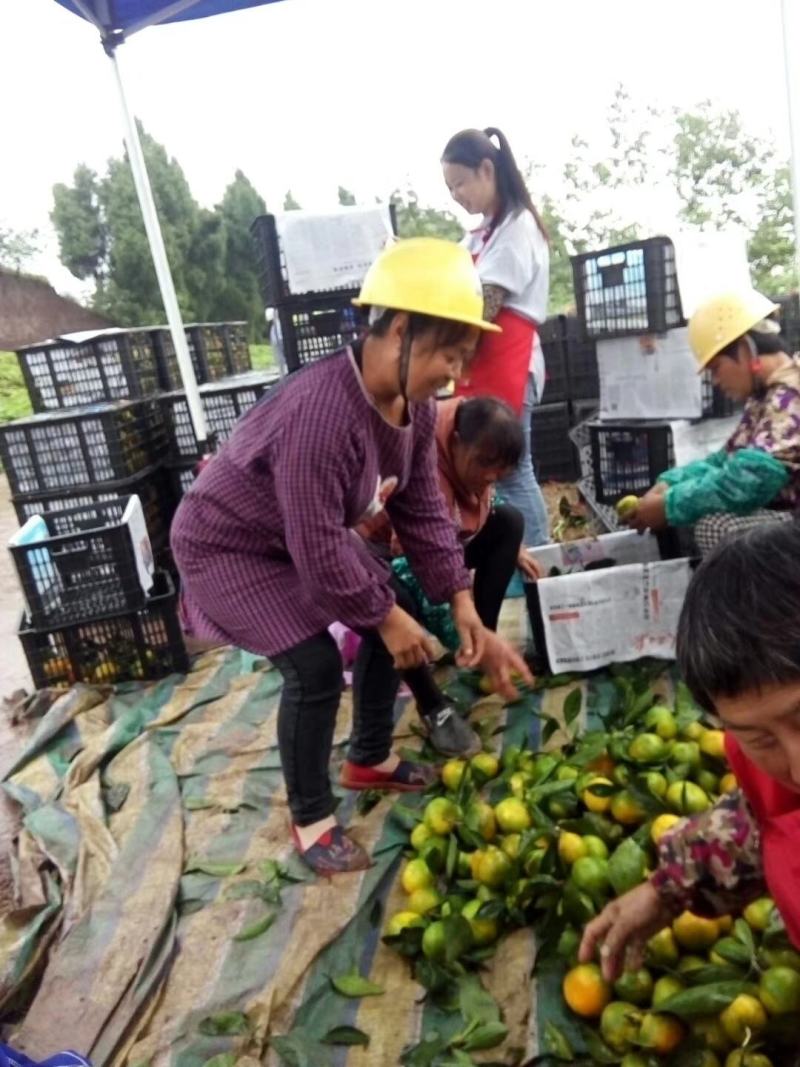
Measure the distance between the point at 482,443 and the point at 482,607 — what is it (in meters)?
0.67

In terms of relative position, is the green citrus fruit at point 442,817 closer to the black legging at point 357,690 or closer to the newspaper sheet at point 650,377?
the black legging at point 357,690

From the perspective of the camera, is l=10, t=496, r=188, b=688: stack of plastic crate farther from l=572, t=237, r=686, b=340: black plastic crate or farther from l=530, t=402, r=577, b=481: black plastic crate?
l=530, t=402, r=577, b=481: black plastic crate

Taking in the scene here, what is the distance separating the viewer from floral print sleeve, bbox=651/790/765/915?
1.09 meters

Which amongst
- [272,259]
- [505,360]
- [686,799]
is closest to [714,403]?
[505,360]

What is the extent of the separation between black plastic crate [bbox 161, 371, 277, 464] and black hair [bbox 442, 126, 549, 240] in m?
2.00

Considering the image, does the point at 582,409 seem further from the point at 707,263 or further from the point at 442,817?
the point at 442,817

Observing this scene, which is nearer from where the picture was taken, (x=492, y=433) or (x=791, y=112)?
(x=492, y=433)

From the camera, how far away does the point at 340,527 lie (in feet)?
5.83

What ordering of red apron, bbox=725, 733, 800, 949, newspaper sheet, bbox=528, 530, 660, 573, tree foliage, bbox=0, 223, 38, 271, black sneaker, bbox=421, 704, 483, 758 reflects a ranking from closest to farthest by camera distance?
red apron, bbox=725, 733, 800, 949 < black sneaker, bbox=421, 704, 483, 758 < newspaper sheet, bbox=528, 530, 660, 573 < tree foliage, bbox=0, 223, 38, 271

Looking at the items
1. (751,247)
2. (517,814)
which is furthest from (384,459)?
(751,247)

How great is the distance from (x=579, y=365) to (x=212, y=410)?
2.37 metres

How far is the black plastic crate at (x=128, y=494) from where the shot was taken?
422 cm

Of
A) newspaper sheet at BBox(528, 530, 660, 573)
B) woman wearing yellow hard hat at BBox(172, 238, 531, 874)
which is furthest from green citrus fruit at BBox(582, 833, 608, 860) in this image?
newspaper sheet at BBox(528, 530, 660, 573)

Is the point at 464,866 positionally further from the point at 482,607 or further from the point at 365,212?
the point at 365,212
